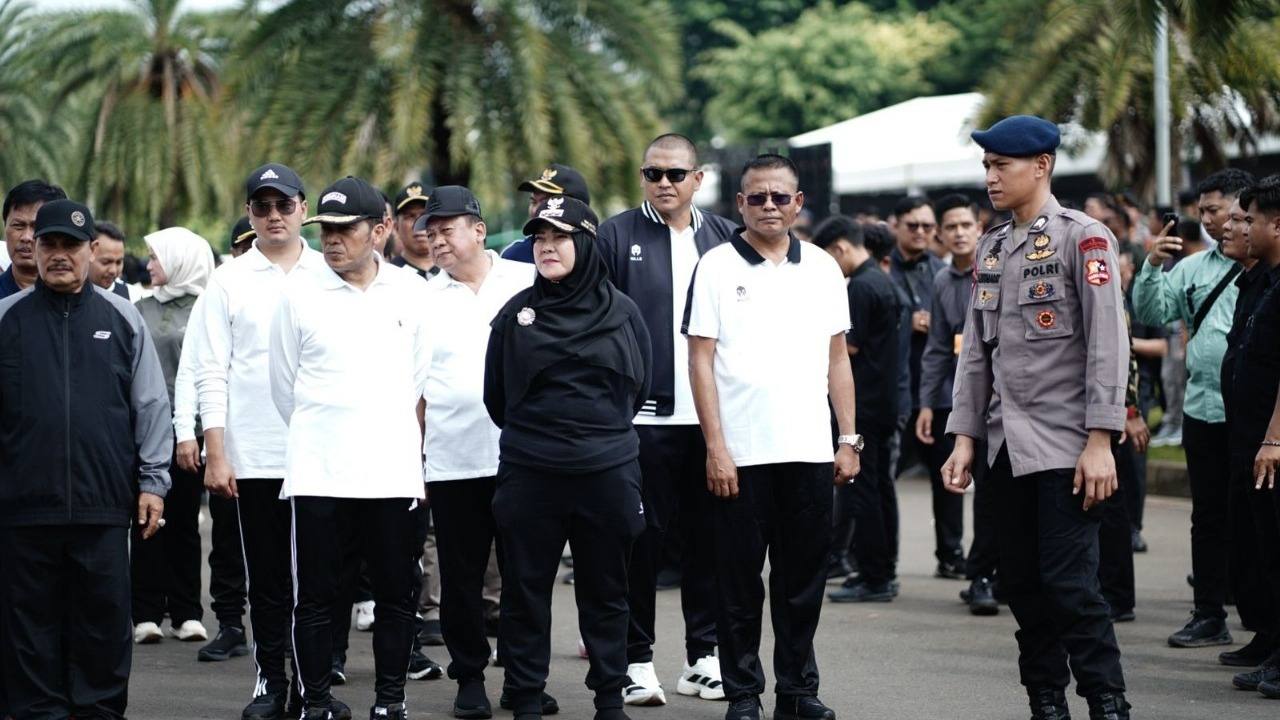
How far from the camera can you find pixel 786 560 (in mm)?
6840

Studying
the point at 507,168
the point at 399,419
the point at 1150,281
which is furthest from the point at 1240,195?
the point at 507,168

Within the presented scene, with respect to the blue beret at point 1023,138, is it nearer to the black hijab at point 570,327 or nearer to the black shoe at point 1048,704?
the black hijab at point 570,327

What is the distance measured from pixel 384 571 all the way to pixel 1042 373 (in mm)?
2596

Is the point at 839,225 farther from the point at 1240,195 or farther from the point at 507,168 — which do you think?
the point at 507,168

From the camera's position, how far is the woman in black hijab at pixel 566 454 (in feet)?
21.0

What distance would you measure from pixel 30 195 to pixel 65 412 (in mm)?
2073

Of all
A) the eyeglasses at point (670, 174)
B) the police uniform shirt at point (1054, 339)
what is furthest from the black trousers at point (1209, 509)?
the eyeglasses at point (670, 174)

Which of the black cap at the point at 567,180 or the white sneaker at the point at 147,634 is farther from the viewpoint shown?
the white sneaker at the point at 147,634

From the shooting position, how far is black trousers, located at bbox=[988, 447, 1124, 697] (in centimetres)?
609

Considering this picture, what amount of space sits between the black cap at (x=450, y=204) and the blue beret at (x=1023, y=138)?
7.31ft

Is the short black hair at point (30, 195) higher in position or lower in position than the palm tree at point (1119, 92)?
lower

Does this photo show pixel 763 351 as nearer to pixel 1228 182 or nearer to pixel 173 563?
pixel 1228 182

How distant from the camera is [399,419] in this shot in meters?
6.69

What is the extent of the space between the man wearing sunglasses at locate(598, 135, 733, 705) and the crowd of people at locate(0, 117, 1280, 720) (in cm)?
1
